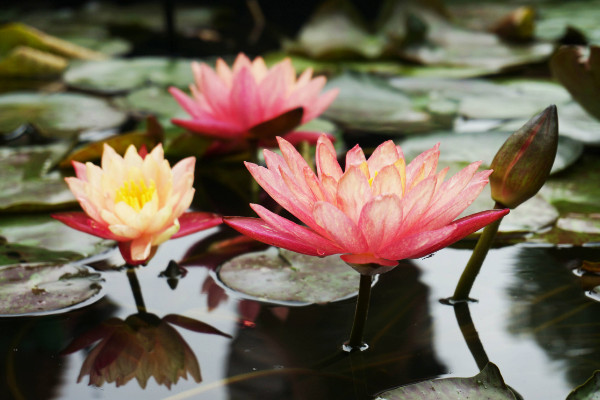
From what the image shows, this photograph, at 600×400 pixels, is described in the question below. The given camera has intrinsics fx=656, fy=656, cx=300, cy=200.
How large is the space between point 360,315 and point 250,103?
0.57m

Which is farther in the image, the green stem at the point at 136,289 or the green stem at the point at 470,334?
the green stem at the point at 136,289

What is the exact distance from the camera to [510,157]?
0.83 m

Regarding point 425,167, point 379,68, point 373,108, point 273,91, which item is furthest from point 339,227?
point 379,68

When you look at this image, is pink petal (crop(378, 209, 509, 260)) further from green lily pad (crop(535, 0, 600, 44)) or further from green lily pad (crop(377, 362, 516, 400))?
green lily pad (crop(535, 0, 600, 44))

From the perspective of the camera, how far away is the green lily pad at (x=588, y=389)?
715 mm

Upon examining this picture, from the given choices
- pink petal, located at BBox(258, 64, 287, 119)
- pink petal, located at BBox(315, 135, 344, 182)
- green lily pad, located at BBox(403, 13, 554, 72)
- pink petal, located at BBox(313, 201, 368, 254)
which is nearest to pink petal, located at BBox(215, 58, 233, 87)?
pink petal, located at BBox(258, 64, 287, 119)

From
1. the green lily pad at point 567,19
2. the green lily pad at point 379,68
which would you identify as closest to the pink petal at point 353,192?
the green lily pad at point 379,68

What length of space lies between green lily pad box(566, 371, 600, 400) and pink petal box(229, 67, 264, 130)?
2.50 feet

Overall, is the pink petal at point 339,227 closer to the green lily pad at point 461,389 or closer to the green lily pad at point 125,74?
the green lily pad at point 461,389

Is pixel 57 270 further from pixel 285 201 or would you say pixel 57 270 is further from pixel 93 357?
pixel 285 201

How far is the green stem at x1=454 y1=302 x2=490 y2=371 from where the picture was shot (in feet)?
2.73

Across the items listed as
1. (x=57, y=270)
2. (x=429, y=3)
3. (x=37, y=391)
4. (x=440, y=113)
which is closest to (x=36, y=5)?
(x=429, y=3)

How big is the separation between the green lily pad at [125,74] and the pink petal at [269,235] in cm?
151

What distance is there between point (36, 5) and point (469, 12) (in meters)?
2.64
